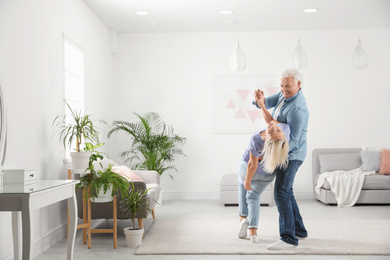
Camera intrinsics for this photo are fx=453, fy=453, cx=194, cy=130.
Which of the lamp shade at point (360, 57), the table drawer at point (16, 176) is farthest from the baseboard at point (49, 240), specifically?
the lamp shade at point (360, 57)

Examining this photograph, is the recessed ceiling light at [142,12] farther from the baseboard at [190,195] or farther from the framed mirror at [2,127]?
the framed mirror at [2,127]

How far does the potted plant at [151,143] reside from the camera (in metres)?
6.88

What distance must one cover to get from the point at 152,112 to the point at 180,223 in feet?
8.96

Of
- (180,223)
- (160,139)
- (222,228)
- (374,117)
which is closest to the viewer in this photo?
(222,228)

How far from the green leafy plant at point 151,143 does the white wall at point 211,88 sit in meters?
0.16

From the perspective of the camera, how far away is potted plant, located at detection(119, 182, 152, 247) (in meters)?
4.12

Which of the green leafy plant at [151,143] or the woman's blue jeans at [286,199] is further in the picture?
the green leafy plant at [151,143]

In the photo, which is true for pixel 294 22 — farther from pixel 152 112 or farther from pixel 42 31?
pixel 42 31

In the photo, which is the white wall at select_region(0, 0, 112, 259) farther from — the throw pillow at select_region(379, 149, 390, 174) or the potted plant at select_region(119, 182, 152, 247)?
the throw pillow at select_region(379, 149, 390, 174)

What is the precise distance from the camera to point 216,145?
298 inches

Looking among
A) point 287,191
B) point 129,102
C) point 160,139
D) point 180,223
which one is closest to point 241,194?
point 287,191

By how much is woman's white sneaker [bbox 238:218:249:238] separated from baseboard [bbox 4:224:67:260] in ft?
5.79

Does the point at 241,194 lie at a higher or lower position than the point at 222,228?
higher

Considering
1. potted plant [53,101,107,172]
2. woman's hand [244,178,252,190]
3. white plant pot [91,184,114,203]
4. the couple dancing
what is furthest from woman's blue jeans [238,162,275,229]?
potted plant [53,101,107,172]
